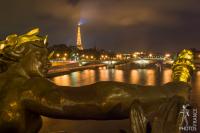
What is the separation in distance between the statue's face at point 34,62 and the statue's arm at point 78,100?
0.20 m

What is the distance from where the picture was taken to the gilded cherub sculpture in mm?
1660

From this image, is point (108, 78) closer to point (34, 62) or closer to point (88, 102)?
point (34, 62)

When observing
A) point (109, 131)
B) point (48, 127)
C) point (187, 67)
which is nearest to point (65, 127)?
point (48, 127)

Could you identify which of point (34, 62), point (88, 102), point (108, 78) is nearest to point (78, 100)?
point (88, 102)

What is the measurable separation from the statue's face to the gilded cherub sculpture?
0.8 inches

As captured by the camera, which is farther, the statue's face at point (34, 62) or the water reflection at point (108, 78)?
the water reflection at point (108, 78)

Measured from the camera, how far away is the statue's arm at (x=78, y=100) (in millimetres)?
1668

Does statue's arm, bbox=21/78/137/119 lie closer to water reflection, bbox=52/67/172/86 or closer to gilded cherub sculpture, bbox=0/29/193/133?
gilded cherub sculpture, bbox=0/29/193/133

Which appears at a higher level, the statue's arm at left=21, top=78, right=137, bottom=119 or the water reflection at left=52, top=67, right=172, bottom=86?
the statue's arm at left=21, top=78, right=137, bottom=119

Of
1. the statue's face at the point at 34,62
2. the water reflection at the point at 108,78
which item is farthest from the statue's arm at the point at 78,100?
the water reflection at the point at 108,78

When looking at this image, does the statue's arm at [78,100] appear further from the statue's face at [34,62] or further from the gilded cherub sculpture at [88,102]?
the statue's face at [34,62]

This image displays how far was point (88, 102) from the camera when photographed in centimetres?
168

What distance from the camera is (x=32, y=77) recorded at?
1964 millimetres

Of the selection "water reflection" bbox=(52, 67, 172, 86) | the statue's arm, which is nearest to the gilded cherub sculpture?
the statue's arm
